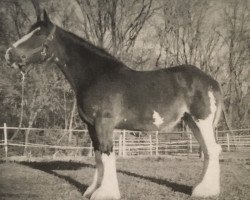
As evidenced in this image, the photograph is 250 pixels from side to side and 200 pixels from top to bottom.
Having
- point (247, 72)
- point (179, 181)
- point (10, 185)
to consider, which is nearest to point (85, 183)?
point (10, 185)

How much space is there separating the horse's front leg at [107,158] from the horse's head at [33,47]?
161 cm

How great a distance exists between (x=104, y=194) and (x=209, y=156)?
80.8 inches

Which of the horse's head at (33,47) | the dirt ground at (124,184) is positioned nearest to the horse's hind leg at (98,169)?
the dirt ground at (124,184)

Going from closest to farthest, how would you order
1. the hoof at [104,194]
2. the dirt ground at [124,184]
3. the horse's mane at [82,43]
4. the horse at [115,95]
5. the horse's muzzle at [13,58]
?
the hoof at [104,194] < the horse at [115,95] < the horse's muzzle at [13,58] < the dirt ground at [124,184] < the horse's mane at [82,43]

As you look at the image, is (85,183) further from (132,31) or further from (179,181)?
(132,31)

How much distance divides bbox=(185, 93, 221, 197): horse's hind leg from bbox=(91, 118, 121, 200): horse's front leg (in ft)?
4.82

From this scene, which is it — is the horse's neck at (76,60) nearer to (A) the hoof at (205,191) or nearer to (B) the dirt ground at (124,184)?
(B) the dirt ground at (124,184)

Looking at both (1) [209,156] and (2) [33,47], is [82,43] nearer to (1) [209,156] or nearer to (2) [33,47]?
(2) [33,47]

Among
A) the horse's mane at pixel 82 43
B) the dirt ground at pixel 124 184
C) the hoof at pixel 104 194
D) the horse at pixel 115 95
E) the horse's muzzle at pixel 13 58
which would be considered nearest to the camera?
the hoof at pixel 104 194

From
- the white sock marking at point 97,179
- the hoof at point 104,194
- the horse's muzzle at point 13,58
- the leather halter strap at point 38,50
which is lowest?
the hoof at point 104,194

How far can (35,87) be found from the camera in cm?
2208

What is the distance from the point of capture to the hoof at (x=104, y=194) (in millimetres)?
6285

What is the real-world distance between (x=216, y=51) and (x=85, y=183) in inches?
858

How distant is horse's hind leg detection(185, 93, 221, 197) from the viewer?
21.9 ft
